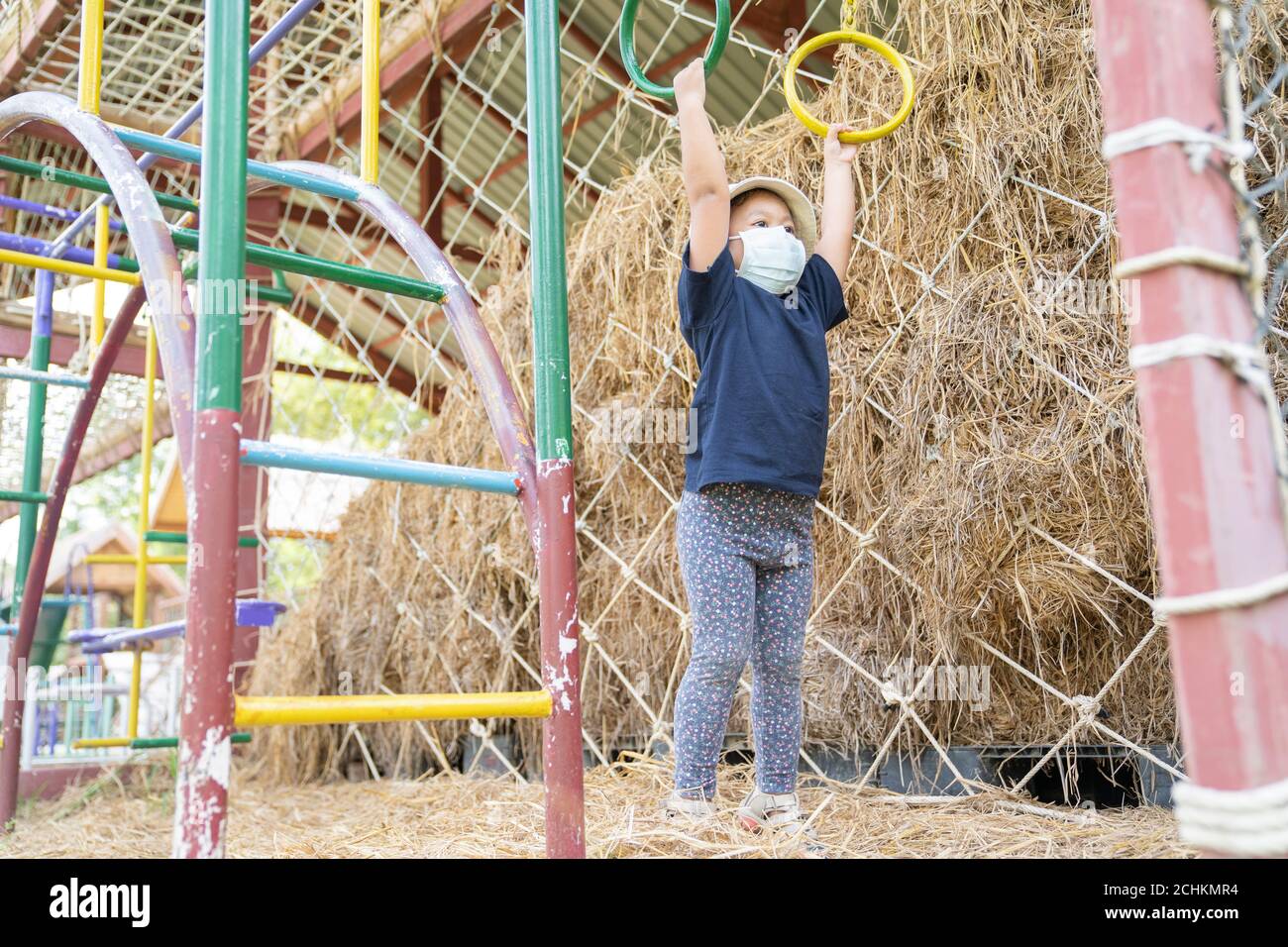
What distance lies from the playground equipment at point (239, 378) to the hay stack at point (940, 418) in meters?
0.64

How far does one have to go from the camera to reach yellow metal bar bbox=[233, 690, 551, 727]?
849mm

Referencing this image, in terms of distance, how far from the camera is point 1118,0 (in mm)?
646

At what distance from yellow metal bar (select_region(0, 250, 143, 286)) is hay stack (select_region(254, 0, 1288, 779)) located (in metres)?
0.78

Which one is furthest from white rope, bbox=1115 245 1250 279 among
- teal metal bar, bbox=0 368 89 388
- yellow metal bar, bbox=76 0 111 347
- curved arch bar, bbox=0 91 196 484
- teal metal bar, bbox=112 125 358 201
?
teal metal bar, bbox=0 368 89 388

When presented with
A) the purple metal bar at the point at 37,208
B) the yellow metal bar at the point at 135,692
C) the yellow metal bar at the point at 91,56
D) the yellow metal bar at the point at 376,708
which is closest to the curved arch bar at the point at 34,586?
the yellow metal bar at the point at 135,692

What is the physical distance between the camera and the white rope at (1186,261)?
2.00 feet

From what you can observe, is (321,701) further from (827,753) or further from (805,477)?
(827,753)

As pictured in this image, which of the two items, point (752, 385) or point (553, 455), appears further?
point (752, 385)

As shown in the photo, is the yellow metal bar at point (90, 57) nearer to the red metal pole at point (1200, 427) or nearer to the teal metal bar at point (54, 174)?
the teal metal bar at point (54, 174)

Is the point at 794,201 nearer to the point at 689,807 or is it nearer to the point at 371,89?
the point at 371,89

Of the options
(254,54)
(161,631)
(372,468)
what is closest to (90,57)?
(254,54)

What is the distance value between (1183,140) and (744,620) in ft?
2.75

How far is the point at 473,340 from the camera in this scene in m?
1.22
